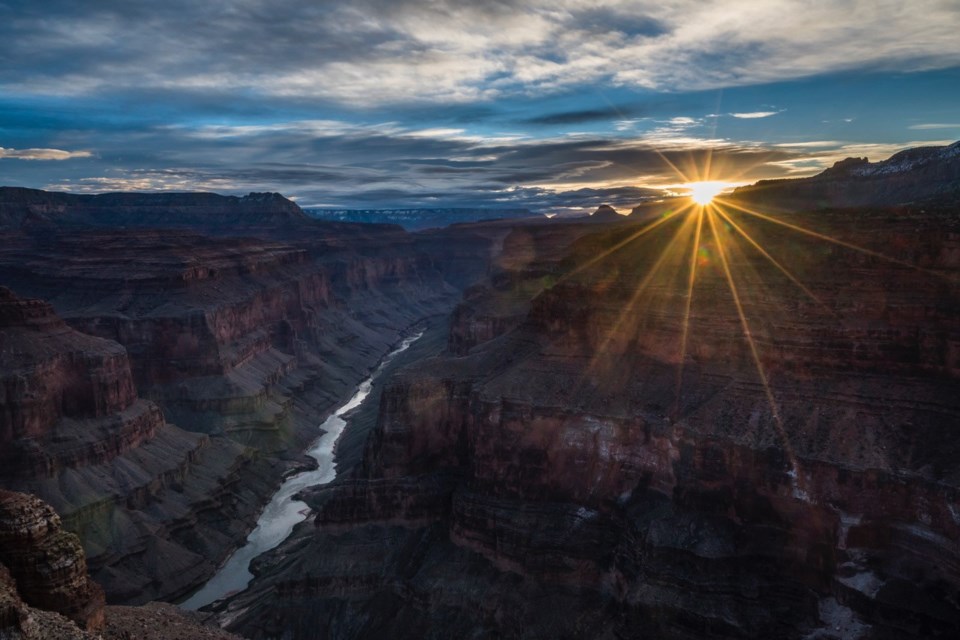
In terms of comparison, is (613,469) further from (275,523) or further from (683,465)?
(275,523)

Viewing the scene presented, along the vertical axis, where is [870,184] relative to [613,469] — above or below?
above

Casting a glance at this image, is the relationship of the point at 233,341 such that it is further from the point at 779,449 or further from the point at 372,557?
the point at 779,449

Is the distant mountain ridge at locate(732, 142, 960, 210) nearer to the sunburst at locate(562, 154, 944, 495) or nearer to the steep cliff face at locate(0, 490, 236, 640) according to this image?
the sunburst at locate(562, 154, 944, 495)

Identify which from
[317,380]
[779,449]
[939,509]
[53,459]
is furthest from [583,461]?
[317,380]

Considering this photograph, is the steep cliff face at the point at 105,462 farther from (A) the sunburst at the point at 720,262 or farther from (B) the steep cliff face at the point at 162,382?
(A) the sunburst at the point at 720,262

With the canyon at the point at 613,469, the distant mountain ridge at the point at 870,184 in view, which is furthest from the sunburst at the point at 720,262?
the distant mountain ridge at the point at 870,184

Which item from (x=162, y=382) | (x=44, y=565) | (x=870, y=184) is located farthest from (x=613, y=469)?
(x=870, y=184)
